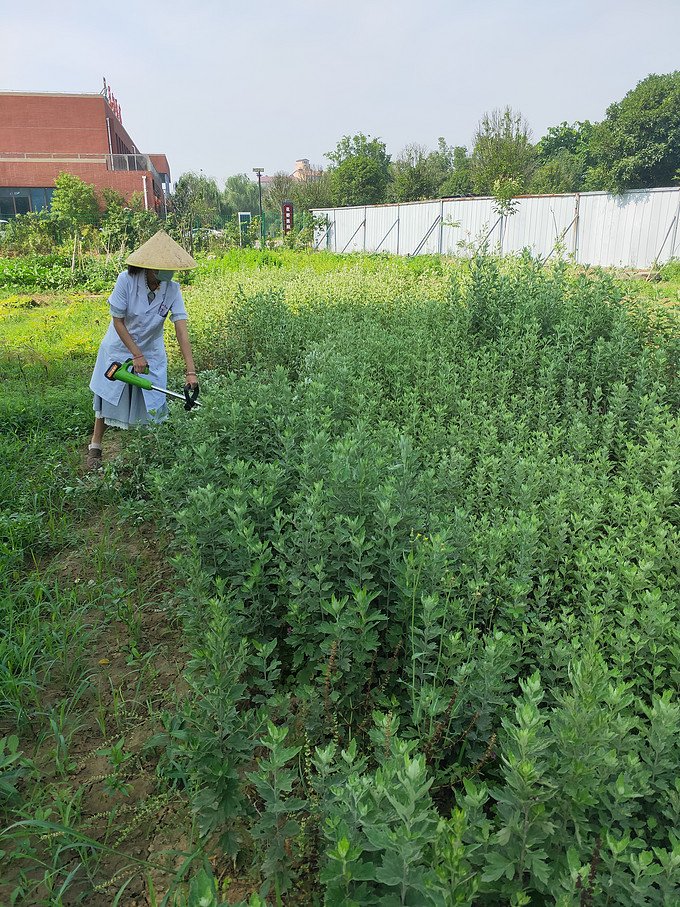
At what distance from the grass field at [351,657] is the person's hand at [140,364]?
66 centimetres

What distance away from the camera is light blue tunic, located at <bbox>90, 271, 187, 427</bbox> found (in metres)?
4.43

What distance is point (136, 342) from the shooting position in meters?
4.61

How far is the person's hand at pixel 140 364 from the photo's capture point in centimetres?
438

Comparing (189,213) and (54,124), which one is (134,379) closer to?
(189,213)

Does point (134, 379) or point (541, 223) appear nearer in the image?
point (134, 379)

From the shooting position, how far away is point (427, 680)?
2064mm

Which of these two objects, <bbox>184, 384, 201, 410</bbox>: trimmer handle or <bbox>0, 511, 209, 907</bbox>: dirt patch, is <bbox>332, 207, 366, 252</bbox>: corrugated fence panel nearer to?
<bbox>184, 384, 201, 410</bbox>: trimmer handle

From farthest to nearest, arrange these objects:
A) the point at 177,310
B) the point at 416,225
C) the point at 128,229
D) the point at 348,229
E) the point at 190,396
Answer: the point at 348,229, the point at 416,225, the point at 128,229, the point at 177,310, the point at 190,396

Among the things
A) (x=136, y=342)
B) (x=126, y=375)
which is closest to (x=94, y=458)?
(x=126, y=375)

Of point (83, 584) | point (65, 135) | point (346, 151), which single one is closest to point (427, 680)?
point (83, 584)

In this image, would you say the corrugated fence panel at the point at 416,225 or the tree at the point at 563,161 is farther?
the tree at the point at 563,161

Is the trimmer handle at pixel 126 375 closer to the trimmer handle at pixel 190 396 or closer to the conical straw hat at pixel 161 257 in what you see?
the trimmer handle at pixel 190 396

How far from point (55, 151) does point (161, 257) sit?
147ft

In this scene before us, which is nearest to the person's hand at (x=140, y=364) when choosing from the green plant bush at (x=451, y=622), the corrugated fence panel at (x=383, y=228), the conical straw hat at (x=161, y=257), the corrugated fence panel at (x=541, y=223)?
the conical straw hat at (x=161, y=257)
